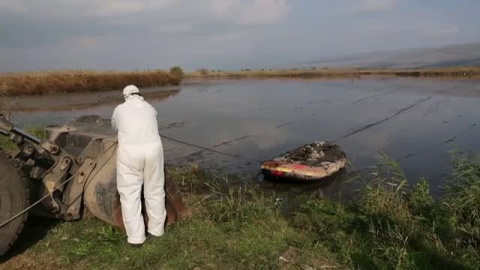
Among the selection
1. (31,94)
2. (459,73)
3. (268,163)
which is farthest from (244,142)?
(459,73)

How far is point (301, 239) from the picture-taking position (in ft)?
21.3

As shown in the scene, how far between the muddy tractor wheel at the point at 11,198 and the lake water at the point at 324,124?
24.5 ft

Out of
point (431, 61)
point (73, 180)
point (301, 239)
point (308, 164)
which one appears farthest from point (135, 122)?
point (431, 61)

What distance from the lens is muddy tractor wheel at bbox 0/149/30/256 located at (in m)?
5.47

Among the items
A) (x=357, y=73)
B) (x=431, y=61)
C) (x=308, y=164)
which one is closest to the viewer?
(x=308, y=164)

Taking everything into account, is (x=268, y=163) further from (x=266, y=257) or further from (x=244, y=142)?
(x=266, y=257)

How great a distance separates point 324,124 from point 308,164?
36.2 ft

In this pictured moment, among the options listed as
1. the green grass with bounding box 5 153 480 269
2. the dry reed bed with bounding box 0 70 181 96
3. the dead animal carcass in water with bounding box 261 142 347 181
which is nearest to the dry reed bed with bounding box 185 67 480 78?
the dry reed bed with bounding box 0 70 181 96

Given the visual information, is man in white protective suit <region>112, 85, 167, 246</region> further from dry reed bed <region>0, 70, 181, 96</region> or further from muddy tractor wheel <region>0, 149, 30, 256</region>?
dry reed bed <region>0, 70, 181, 96</region>

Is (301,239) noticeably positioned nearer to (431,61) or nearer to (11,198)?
(11,198)

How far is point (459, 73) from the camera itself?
50844 mm

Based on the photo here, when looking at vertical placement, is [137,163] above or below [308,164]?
above

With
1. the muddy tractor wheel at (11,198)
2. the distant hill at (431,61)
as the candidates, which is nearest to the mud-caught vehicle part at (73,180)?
the muddy tractor wheel at (11,198)

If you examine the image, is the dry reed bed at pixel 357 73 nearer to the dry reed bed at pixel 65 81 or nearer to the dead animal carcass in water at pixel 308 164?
the dry reed bed at pixel 65 81
